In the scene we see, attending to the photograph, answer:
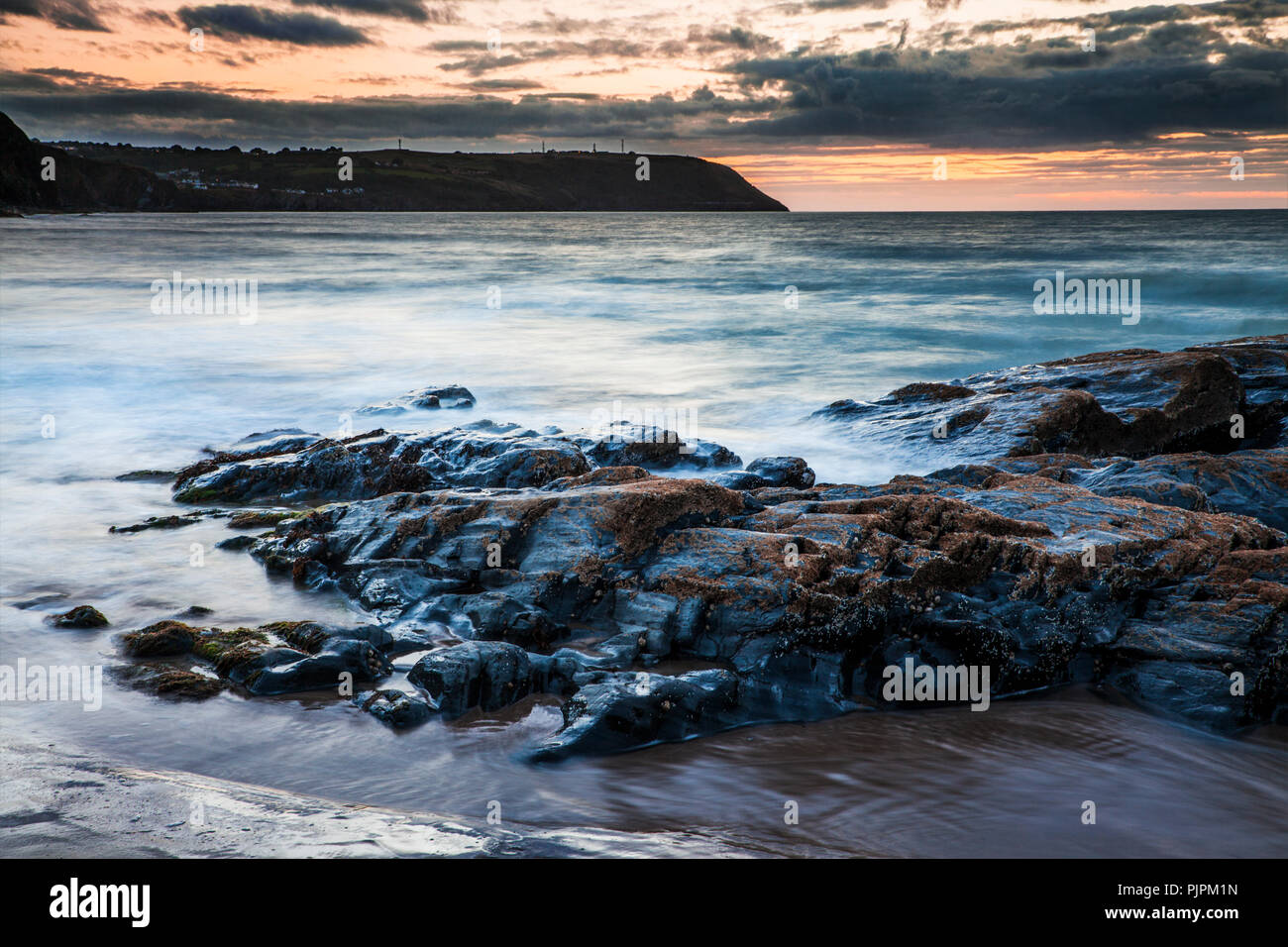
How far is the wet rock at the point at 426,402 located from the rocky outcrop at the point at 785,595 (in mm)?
6456

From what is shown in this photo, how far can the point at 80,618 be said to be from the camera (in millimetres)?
7102

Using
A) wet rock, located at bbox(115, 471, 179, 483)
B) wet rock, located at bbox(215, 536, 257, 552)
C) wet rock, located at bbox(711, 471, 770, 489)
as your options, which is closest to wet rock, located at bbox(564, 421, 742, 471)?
wet rock, located at bbox(711, 471, 770, 489)

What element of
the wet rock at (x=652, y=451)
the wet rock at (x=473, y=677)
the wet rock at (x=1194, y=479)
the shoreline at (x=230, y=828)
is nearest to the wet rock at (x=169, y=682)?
the shoreline at (x=230, y=828)

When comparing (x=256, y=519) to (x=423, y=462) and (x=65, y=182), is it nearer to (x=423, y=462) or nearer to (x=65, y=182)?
(x=423, y=462)

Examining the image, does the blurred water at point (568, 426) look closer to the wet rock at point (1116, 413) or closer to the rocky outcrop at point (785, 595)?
the rocky outcrop at point (785, 595)

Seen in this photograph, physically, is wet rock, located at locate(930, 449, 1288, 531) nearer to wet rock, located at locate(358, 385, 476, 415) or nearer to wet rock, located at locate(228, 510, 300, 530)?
wet rock, located at locate(228, 510, 300, 530)

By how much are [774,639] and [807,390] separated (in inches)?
508

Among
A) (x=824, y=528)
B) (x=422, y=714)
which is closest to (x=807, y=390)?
(x=824, y=528)

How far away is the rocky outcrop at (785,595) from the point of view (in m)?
5.94

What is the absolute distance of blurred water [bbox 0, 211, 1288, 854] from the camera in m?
5.04

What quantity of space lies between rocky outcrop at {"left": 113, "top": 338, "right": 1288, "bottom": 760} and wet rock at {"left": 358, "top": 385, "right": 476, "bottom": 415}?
6456 millimetres

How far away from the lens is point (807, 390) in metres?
18.6

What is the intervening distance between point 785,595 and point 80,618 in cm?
553

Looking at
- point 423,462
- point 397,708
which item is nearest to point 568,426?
point 423,462
